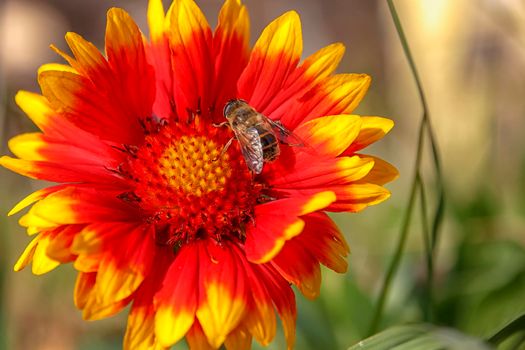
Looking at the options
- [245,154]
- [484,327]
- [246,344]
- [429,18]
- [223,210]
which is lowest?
[484,327]

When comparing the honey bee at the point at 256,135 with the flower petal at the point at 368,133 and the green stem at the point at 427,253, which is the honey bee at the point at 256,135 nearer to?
the flower petal at the point at 368,133

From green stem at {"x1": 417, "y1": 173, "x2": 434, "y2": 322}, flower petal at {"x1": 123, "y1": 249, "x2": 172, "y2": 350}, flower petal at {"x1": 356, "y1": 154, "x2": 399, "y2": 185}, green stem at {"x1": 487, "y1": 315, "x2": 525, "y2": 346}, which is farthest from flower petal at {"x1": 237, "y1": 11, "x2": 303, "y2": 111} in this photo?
green stem at {"x1": 487, "y1": 315, "x2": 525, "y2": 346}

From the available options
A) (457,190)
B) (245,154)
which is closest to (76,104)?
(245,154)

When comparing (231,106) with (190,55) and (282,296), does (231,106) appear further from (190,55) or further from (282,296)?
(282,296)

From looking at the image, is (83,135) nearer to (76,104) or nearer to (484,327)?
(76,104)

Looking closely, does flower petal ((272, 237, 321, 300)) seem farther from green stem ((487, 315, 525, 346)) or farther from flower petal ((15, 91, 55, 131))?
flower petal ((15, 91, 55, 131))

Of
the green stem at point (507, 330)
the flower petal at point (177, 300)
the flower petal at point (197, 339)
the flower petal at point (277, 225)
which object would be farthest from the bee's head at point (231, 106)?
the green stem at point (507, 330)

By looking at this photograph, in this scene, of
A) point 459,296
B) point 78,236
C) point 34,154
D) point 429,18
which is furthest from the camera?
point 429,18
